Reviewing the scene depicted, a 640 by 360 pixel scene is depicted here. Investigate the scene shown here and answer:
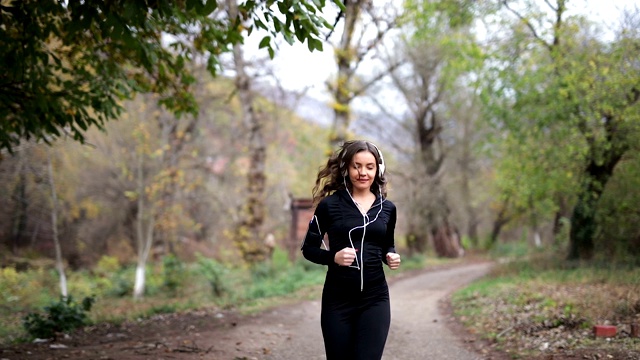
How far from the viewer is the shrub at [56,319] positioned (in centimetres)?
830

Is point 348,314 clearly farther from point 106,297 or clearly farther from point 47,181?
point 106,297

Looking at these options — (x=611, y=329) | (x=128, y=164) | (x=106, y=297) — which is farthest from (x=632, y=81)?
(x=106, y=297)

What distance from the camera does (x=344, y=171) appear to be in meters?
4.05

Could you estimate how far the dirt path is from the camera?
686 centimetres

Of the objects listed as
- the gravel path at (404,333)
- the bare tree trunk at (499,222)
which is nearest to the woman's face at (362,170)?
the gravel path at (404,333)

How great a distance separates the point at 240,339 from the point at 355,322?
15.4 feet

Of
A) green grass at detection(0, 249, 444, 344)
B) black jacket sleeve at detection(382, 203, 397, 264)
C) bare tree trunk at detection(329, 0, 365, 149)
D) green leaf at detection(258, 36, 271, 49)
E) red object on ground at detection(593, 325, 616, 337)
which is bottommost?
red object on ground at detection(593, 325, 616, 337)

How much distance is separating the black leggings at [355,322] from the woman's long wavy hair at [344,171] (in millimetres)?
720

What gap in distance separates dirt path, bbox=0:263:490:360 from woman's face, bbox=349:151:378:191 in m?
3.66

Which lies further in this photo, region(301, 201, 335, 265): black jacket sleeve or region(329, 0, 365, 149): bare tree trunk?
region(329, 0, 365, 149): bare tree trunk

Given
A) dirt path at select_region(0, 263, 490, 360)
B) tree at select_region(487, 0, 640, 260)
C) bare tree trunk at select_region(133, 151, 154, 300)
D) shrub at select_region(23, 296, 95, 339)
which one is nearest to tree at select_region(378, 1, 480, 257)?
tree at select_region(487, 0, 640, 260)

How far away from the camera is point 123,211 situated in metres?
26.7

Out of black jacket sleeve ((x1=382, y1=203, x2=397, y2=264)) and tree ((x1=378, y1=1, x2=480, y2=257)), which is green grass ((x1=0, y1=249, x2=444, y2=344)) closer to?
tree ((x1=378, y1=1, x2=480, y2=257))

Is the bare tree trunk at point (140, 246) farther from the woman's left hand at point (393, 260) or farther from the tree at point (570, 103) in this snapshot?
the woman's left hand at point (393, 260)
